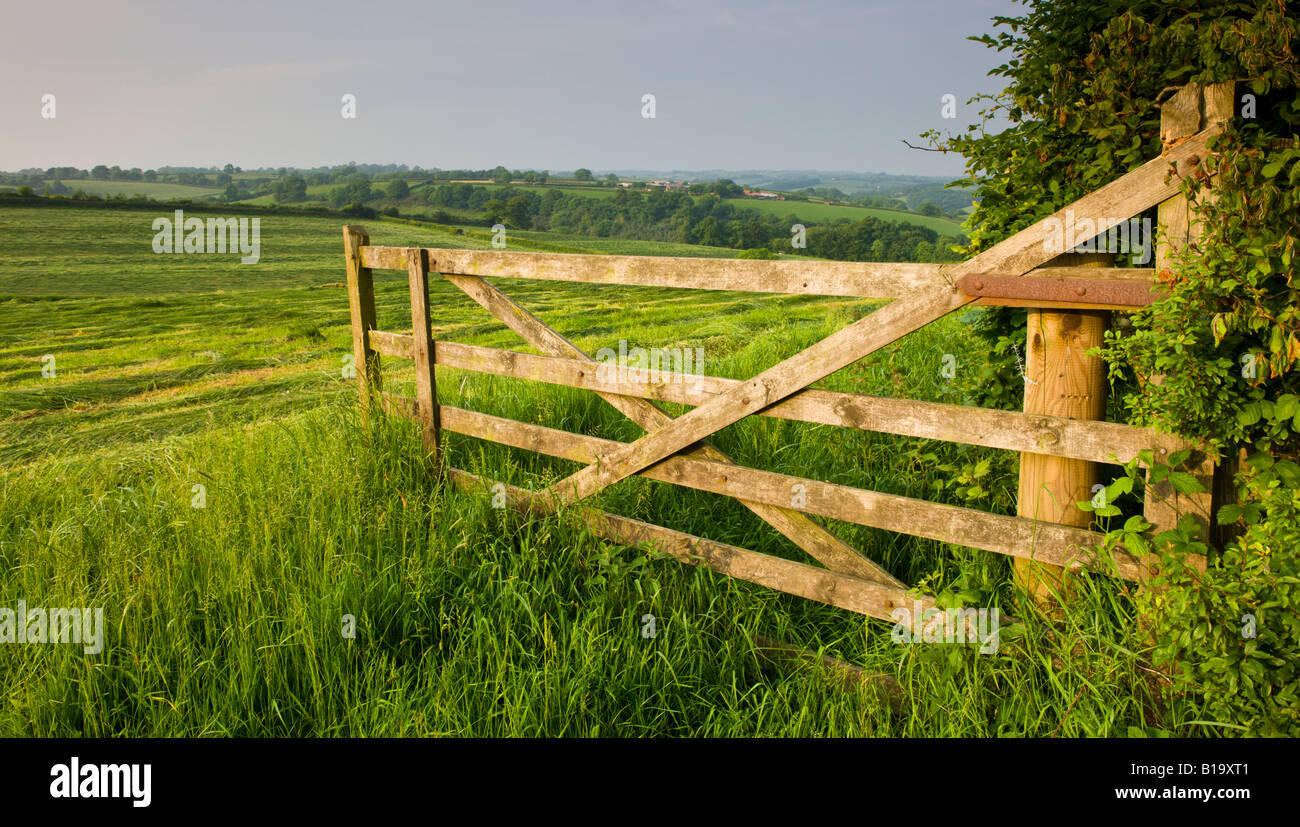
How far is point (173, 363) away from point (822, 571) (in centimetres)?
1418

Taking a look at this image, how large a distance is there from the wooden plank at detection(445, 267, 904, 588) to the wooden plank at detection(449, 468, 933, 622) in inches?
3.5

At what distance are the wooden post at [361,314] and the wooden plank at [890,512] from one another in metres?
1.96

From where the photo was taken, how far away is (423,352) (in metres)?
5.57

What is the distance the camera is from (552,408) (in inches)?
257

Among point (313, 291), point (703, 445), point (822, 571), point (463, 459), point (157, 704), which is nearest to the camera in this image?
point (157, 704)

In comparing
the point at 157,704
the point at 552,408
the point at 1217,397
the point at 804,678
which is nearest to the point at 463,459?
the point at 552,408

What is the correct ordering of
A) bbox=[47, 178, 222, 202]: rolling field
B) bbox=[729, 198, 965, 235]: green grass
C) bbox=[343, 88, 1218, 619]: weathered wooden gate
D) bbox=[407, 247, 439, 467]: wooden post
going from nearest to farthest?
bbox=[343, 88, 1218, 619]: weathered wooden gate, bbox=[407, 247, 439, 467]: wooden post, bbox=[729, 198, 965, 235]: green grass, bbox=[47, 178, 222, 202]: rolling field

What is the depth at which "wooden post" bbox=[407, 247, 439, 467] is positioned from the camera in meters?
5.43

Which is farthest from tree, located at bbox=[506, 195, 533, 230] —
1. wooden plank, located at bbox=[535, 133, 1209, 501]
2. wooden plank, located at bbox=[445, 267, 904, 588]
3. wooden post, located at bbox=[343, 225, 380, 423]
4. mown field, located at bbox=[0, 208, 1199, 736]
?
wooden plank, located at bbox=[535, 133, 1209, 501]

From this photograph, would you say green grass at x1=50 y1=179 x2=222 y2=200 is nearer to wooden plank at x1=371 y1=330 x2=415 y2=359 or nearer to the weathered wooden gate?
wooden plank at x1=371 y1=330 x2=415 y2=359

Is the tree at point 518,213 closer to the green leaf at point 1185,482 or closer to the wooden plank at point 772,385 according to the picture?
the wooden plank at point 772,385

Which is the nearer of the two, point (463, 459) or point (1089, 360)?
point (1089, 360)
